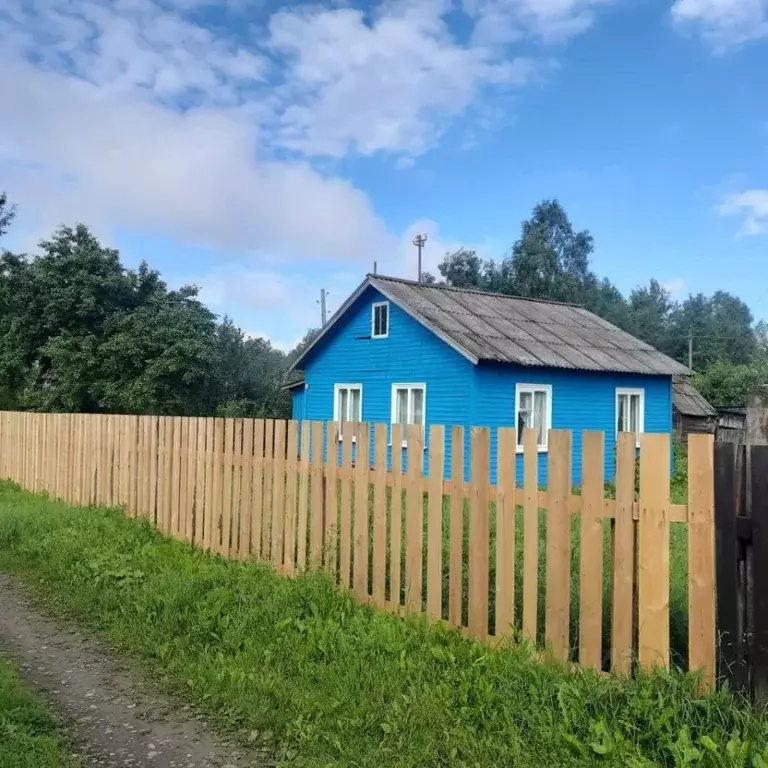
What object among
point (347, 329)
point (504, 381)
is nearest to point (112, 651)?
point (504, 381)

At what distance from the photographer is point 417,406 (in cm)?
1641

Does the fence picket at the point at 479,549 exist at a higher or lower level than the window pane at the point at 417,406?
lower

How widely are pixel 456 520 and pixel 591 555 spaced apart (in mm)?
1022

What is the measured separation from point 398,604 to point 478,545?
0.90 meters

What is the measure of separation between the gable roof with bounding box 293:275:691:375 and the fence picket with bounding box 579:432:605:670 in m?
10.6

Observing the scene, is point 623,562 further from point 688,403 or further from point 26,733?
point 688,403

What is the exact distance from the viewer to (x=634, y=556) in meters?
3.56

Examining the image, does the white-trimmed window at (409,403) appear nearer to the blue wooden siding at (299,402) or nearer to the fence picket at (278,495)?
the blue wooden siding at (299,402)

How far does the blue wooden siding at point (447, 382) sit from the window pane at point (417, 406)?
0.27 m

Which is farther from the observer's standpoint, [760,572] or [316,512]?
[316,512]

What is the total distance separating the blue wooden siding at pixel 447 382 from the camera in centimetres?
1503

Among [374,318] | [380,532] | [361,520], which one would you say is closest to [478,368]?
[374,318]

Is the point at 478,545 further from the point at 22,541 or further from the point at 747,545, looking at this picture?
the point at 22,541

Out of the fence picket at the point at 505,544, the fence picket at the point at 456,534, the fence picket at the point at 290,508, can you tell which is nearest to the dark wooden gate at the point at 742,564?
the fence picket at the point at 505,544
